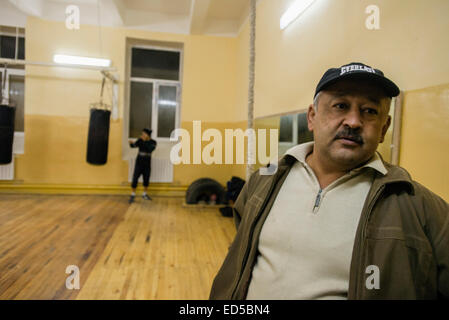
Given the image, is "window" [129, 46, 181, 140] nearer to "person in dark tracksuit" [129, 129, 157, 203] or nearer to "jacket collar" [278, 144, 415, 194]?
"person in dark tracksuit" [129, 129, 157, 203]

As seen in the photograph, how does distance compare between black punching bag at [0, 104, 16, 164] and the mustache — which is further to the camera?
black punching bag at [0, 104, 16, 164]

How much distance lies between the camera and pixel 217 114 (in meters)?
5.37

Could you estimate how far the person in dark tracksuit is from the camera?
4.70 metres

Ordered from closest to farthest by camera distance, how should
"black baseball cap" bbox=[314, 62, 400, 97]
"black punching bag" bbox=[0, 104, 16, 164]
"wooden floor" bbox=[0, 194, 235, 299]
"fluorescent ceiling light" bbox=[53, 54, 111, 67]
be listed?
"black baseball cap" bbox=[314, 62, 400, 97]
"wooden floor" bbox=[0, 194, 235, 299]
"black punching bag" bbox=[0, 104, 16, 164]
"fluorescent ceiling light" bbox=[53, 54, 111, 67]

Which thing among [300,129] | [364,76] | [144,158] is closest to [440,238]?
[364,76]

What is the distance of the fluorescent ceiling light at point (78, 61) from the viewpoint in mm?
4082

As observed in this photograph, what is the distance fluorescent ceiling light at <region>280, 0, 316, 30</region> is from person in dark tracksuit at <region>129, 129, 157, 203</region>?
2.76m

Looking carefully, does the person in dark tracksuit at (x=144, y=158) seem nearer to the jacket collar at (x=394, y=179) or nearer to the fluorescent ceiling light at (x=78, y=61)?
the fluorescent ceiling light at (x=78, y=61)

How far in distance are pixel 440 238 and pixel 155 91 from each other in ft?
17.5

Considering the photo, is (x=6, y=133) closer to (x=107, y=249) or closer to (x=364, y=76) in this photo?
(x=107, y=249)

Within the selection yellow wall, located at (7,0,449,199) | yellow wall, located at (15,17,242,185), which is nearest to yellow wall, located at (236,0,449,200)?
yellow wall, located at (7,0,449,199)

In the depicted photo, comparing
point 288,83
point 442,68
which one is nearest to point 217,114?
point 288,83

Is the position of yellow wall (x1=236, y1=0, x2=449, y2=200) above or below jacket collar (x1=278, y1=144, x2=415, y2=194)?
above

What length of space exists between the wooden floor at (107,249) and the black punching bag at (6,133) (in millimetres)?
394
